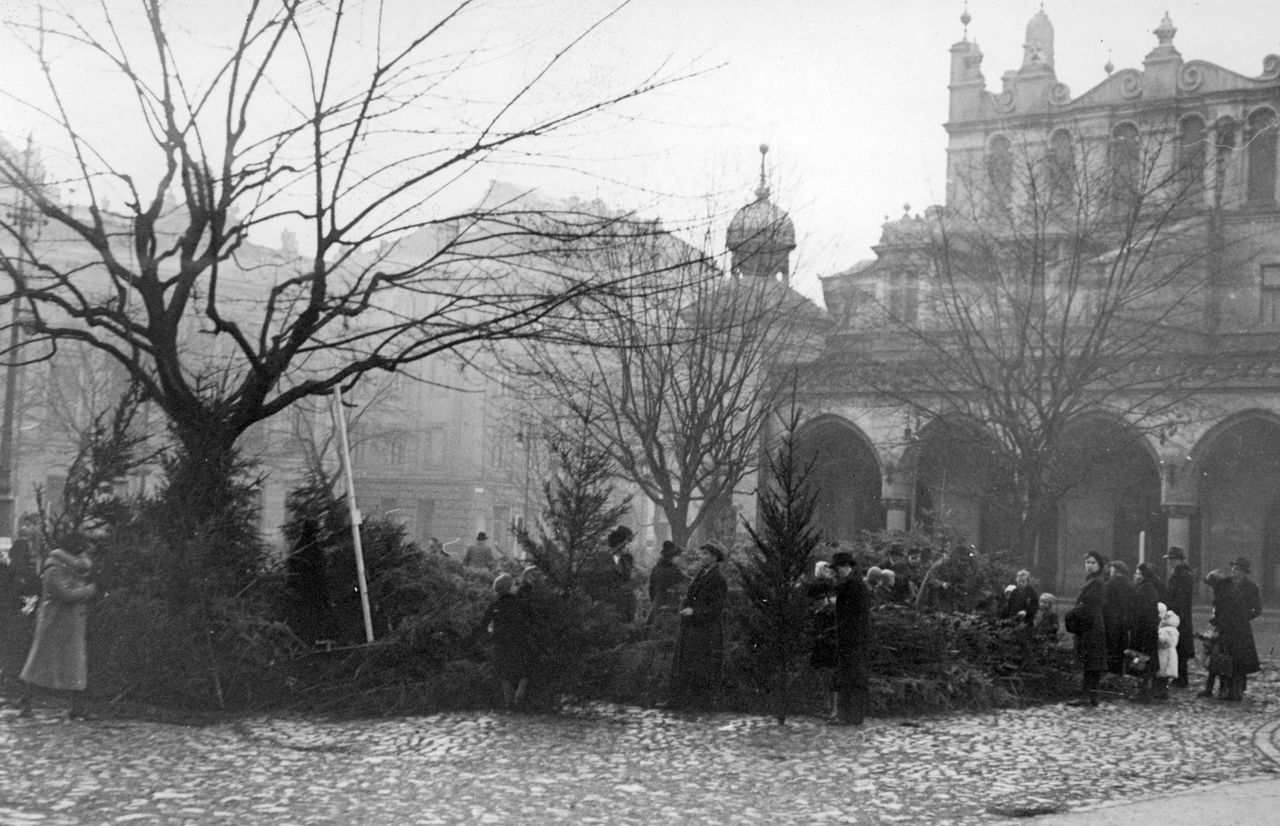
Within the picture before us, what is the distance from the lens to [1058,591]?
3944cm

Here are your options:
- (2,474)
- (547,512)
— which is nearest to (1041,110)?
(2,474)

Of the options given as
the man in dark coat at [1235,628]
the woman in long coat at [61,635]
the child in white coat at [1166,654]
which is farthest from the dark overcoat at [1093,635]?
the woman in long coat at [61,635]

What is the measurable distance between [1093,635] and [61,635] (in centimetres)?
990

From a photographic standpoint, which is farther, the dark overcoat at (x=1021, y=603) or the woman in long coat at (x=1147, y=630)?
the dark overcoat at (x=1021, y=603)

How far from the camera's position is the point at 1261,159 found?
43531 mm

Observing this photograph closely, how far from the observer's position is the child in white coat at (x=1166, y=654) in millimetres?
15586

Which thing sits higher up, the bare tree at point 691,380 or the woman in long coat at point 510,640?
the bare tree at point 691,380

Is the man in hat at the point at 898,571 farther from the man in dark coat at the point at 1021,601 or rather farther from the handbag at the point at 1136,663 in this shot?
the handbag at the point at 1136,663

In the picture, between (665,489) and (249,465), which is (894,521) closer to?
(665,489)

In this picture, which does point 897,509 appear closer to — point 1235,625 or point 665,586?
point 1235,625

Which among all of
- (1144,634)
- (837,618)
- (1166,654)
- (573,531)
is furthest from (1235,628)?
(573,531)

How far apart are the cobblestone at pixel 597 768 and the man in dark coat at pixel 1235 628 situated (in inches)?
99.5

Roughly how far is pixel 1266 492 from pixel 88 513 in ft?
106

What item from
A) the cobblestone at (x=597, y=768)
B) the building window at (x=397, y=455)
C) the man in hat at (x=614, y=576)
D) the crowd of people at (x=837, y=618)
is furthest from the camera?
the building window at (x=397, y=455)
